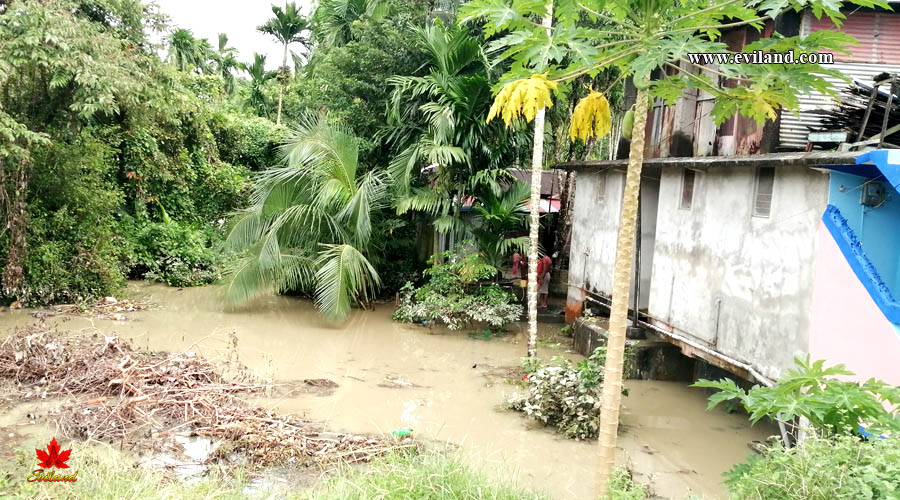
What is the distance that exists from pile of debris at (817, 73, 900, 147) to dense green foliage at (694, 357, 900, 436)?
342cm

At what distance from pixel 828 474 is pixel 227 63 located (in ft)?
98.6

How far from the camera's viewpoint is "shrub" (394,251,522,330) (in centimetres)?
1264

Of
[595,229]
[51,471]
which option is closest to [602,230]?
[595,229]

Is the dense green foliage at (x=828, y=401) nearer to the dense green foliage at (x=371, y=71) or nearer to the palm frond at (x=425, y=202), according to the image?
the palm frond at (x=425, y=202)

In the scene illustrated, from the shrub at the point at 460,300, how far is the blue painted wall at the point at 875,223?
22.2ft

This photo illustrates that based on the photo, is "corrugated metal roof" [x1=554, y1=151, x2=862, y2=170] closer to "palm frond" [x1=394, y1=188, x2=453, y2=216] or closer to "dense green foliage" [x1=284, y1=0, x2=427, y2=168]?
"palm frond" [x1=394, y1=188, x2=453, y2=216]

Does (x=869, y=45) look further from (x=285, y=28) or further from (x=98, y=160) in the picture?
(x=285, y=28)

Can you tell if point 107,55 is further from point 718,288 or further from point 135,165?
point 718,288

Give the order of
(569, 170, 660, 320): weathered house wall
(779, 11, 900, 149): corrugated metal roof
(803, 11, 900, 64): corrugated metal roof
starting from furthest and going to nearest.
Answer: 1. (569, 170, 660, 320): weathered house wall
2. (803, 11, 900, 64): corrugated metal roof
3. (779, 11, 900, 149): corrugated metal roof

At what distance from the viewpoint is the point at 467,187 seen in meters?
13.5

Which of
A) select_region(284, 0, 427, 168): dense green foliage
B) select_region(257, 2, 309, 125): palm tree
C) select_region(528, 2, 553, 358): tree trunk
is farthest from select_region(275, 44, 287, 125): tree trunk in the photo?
select_region(528, 2, 553, 358): tree trunk

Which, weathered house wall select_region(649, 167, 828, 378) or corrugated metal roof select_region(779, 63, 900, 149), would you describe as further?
corrugated metal roof select_region(779, 63, 900, 149)

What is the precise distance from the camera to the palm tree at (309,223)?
42.3ft

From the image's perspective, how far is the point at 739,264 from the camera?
8312 mm
